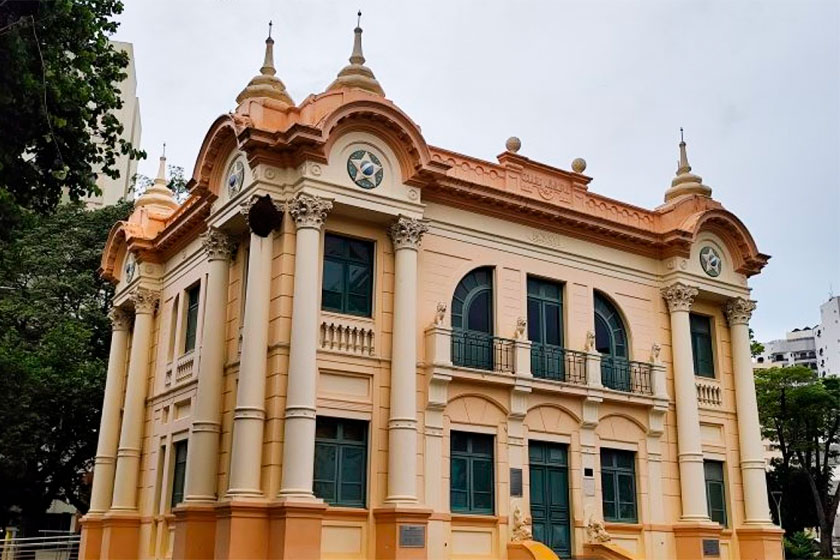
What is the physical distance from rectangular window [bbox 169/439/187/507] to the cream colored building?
0.22 ft

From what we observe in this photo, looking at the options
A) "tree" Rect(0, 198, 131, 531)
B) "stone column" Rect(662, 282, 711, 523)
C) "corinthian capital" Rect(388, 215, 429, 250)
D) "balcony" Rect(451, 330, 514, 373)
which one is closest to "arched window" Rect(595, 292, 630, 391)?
"stone column" Rect(662, 282, 711, 523)

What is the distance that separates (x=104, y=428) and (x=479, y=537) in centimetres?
983

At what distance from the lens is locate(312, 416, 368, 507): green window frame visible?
1491 cm

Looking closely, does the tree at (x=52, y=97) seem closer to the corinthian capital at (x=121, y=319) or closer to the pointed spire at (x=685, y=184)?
the corinthian capital at (x=121, y=319)

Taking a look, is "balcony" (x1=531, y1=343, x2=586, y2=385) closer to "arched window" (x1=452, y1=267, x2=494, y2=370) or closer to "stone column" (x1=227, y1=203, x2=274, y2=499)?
"arched window" (x1=452, y1=267, x2=494, y2=370)

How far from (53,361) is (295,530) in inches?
545

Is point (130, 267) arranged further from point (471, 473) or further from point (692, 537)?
point (692, 537)

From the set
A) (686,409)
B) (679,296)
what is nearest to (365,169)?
(679,296)

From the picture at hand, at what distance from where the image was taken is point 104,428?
21062 millimetres

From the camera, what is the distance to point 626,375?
19.2m

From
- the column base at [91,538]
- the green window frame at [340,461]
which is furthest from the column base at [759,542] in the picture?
the column base at [91,538]

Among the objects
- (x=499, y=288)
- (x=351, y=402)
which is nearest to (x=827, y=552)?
(x=499, y=288)

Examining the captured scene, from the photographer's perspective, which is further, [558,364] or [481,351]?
[558,364]

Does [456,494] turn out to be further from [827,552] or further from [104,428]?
[827,552]
